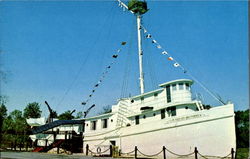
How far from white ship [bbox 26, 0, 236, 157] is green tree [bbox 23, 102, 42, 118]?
54.6 m

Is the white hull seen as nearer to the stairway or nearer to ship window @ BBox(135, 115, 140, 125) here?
ship window @ BBox(135, 115, 140, 125)

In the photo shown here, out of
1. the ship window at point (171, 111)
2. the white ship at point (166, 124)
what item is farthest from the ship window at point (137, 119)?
the ship window at point (171, 111)

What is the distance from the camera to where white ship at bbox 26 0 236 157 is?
16.7 m

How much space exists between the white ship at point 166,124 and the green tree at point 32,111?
179 ft

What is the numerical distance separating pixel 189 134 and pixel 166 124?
213 cm

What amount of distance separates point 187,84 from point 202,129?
416cm

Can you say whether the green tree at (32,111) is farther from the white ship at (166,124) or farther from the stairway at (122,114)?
the stairway at (122,114)

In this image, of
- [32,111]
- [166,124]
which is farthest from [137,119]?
[32,111]

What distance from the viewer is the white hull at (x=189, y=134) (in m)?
16.4

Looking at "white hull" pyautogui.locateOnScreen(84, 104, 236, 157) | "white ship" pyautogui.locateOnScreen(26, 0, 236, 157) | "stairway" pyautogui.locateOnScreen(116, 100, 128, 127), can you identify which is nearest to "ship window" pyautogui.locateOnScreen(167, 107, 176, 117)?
"white ship" pyautogui.locateOnScreen(26, 0, 236, 157)

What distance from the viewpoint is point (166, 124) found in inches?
773

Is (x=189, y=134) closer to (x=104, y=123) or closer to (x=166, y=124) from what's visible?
(x=166, y=124)

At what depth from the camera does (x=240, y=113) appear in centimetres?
4794

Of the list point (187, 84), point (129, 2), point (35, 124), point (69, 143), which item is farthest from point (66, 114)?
point (187, 84)
